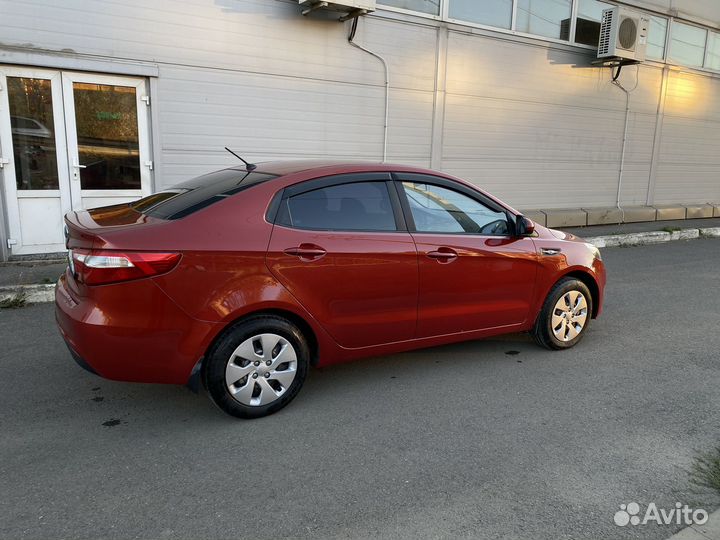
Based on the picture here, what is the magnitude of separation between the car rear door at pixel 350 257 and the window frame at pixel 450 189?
59 mm

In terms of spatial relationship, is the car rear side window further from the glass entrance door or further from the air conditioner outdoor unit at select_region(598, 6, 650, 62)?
the air conditioner outdoor unit at select_region(598, 6, 650, 62)

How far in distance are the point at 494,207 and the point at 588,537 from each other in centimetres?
267

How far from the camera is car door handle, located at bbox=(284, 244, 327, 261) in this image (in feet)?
12.0

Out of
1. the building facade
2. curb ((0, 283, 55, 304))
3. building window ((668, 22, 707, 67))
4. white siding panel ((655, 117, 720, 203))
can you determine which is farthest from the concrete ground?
building window ((668, 22, 707, 67))

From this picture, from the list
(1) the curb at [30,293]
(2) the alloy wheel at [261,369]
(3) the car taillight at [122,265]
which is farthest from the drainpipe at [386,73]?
(3) the car taillight at [122,265]

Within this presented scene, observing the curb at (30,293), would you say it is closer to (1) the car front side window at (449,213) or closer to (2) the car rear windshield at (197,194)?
(2) the car rear windshield at (197,194)

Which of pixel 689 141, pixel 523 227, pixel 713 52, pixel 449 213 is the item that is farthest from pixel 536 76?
pixel 449 213

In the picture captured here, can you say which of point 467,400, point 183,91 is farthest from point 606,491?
point 183,91

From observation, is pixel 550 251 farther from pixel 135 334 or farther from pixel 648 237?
pixel 648 237

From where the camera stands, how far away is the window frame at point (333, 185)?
3709 mm

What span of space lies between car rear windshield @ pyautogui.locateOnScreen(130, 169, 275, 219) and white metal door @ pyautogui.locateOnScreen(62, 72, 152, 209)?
160 inches

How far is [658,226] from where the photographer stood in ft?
42.5

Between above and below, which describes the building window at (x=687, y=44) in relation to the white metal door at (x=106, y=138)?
above

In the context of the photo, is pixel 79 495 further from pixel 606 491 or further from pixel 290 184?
pixel 606 491
